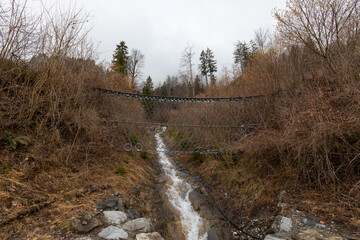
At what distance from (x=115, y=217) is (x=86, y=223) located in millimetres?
399

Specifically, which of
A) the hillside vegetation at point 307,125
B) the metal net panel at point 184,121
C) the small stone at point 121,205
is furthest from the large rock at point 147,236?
the metal net panel at point 184,121

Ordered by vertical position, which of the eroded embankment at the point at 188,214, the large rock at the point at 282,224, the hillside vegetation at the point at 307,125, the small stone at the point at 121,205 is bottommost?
the eroded embankment at the point at 188,214

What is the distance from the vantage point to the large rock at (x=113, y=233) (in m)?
1.99

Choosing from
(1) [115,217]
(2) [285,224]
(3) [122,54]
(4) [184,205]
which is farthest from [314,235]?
(3) [122,54]

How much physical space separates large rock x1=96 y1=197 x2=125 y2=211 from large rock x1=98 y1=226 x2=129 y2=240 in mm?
473

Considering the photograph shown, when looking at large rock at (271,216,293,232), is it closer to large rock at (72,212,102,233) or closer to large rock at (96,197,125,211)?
large rock at (96,197,125,211)

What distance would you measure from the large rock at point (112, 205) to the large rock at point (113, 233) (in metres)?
0.47

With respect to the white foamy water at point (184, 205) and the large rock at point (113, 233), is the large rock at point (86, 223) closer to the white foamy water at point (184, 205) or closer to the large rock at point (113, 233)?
the large rock at point (113, 233)

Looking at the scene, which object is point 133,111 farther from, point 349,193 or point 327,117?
point 349,193

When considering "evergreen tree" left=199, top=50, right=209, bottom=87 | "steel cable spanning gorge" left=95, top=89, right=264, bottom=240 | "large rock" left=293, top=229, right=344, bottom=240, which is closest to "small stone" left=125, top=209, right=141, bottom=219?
"steel cable spanning gorge" left=95, top=89, right=264, bottom=240

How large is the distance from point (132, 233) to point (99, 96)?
335 cm

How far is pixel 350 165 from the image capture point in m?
2.57

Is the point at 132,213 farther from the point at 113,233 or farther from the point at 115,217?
the point at 113,233

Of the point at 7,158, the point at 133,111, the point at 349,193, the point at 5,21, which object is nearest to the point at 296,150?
the point at 349,193
